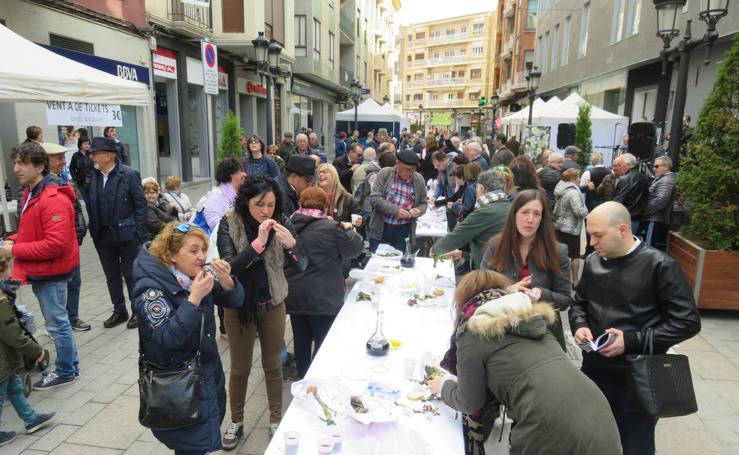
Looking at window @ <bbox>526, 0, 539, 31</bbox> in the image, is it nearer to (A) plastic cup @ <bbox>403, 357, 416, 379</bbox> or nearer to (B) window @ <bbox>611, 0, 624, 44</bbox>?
(B) window @ <bbox>611, 0, 624, 44</bbox>

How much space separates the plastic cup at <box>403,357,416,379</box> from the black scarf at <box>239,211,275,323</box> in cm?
105

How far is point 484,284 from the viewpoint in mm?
2195

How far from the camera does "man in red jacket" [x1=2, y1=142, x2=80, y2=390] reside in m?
3.76

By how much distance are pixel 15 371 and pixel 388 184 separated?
13.5ft

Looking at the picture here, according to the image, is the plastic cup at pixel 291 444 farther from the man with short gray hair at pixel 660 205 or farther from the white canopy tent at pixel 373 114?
the white canopy tent at pixel 373 114

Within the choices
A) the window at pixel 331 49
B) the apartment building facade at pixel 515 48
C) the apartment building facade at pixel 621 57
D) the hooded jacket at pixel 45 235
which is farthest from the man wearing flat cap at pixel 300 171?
the apartment building facade at pixel 515 48

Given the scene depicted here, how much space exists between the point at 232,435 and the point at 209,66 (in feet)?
19.5

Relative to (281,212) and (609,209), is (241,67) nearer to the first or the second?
(281,212)

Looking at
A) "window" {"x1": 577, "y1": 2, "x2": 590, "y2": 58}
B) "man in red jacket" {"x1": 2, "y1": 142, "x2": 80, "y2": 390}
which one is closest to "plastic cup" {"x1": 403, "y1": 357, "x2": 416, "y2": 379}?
"man in red jacket" {"x1": 2, "y1": 142, "x2": 80, "y2": 390}

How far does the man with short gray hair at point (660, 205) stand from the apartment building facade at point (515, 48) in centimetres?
2419

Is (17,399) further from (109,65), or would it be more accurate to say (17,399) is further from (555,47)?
(555,47)

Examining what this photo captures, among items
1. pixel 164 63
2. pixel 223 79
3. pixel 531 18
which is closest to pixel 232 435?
pixel 164 63

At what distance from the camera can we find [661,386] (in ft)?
7.92

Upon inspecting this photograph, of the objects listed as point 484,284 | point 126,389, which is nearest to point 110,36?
point 126,389
